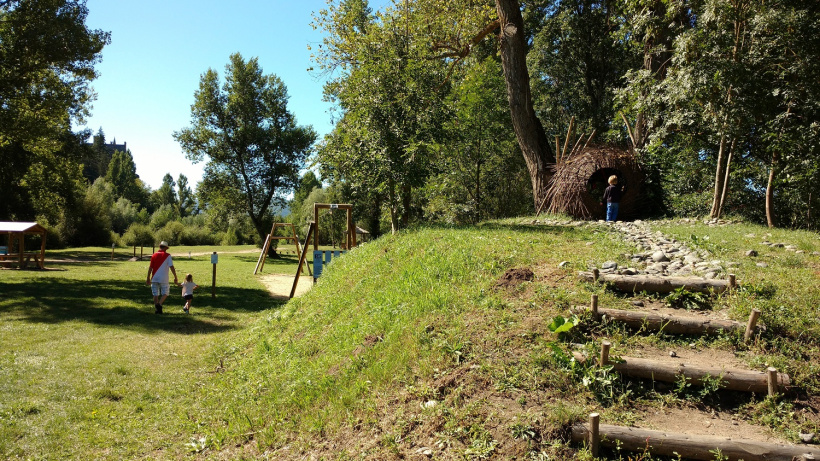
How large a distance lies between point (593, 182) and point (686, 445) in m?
11.2

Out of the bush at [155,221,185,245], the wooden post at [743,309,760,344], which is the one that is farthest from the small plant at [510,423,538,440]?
the bush at [155,221,185,245]

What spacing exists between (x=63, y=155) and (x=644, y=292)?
27913 millimetres

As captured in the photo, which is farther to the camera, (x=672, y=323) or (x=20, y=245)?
(x=20, y=245)

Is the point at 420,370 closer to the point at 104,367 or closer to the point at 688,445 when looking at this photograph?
the point at 688,445

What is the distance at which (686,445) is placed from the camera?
3424 millimetres

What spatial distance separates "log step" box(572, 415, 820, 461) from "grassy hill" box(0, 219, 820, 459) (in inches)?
6.3

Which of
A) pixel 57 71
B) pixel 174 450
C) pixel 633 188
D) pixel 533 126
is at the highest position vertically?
pixel 57 71

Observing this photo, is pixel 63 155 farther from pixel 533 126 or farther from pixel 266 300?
pixel 533 126

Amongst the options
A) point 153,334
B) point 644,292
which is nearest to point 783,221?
point 644,292

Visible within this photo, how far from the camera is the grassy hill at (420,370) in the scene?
3.95 meters

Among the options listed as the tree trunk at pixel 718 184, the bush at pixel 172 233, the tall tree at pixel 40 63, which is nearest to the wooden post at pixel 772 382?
the tree trunk at pixel 718 184

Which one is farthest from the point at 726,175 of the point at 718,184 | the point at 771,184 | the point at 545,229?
the point at 545,229

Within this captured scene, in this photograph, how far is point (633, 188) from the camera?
531 inches

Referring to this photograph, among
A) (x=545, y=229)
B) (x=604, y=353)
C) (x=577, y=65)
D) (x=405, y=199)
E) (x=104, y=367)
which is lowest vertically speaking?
(x=104, y=367)
